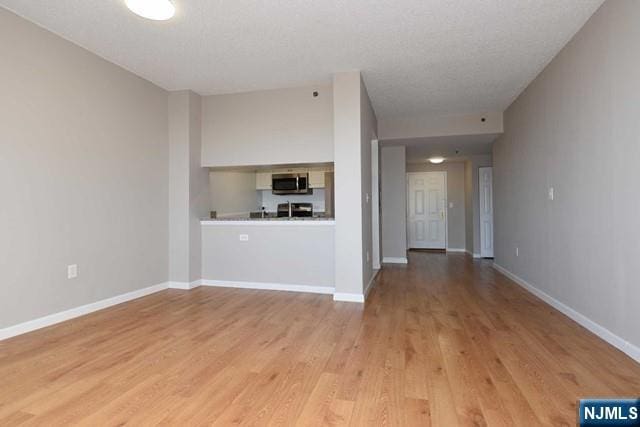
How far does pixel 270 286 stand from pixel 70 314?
6.84 ft

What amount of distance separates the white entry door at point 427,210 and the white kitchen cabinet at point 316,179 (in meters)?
3.58

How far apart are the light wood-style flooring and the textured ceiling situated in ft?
8.54

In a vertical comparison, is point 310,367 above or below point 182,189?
below

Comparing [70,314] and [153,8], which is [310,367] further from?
[153,8]

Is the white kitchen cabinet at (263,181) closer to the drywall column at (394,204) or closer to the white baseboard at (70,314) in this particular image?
the drywall column at (394,204)

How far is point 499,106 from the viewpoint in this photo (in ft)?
16.2

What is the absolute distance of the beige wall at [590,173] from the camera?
2.21m

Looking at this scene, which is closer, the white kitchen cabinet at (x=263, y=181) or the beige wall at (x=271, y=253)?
the beige wall at (x=271, y=253)

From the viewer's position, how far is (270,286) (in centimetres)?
426

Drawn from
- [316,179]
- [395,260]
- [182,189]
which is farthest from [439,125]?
[182,189]

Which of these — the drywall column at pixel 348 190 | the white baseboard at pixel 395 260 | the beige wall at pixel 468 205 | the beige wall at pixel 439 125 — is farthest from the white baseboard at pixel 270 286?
the beige wall at pixel 468 205

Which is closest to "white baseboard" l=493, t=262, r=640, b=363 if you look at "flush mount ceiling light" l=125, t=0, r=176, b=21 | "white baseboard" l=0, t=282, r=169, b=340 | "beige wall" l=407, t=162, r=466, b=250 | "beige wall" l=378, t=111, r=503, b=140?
"beige wall" l=378, t=111, r=503, b=140

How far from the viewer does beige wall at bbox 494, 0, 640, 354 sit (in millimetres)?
2205

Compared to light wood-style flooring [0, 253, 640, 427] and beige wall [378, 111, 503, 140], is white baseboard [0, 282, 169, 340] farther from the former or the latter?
beige wall [378, 111, 503, 140]
